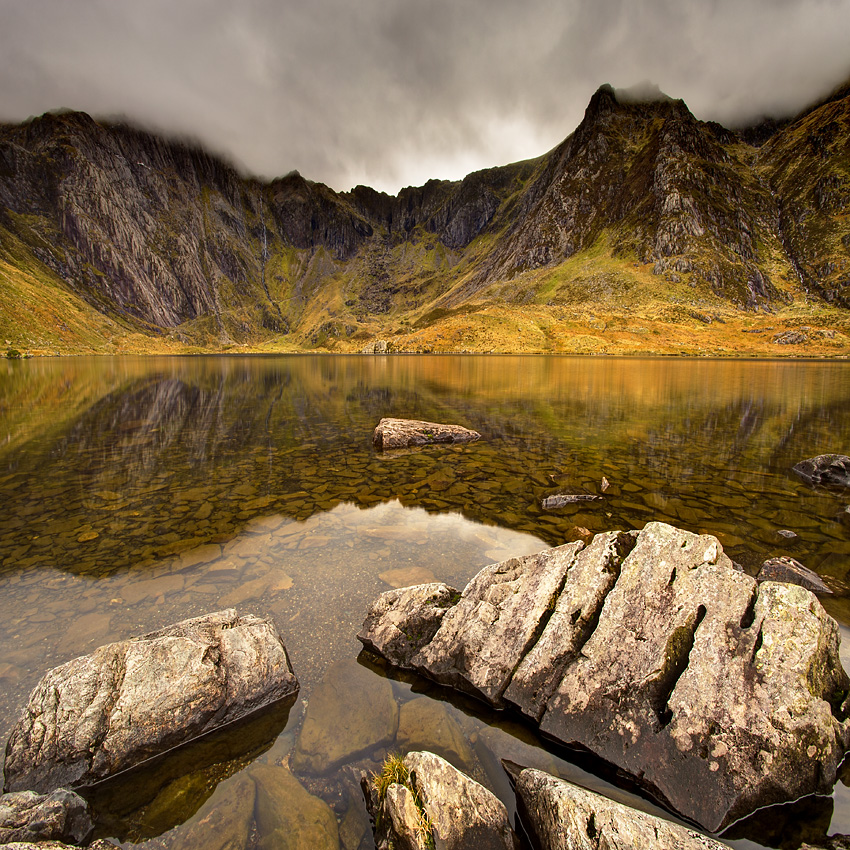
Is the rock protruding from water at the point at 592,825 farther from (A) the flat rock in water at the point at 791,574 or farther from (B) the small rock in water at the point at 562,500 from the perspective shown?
(B) the small rock in water at the point at 562,500

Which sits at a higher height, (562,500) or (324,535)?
(562,500)

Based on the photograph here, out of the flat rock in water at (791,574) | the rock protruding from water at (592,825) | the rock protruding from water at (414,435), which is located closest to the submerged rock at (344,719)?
the rock protruding from water at (592,825)

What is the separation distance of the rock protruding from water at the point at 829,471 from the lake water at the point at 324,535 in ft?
2.66

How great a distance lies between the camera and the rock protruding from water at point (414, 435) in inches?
951

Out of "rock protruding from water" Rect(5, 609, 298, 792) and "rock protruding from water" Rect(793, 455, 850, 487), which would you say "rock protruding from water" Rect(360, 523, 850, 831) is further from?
"rock protruding from water" Rect(793, 455, 850, 487)

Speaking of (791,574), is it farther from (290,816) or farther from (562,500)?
(290,816)

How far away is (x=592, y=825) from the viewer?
4.59 meters

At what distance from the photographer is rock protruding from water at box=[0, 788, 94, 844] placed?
14.6 feet

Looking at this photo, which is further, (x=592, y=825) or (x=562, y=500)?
(x=562, y=500)

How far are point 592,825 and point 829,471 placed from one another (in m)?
20.7

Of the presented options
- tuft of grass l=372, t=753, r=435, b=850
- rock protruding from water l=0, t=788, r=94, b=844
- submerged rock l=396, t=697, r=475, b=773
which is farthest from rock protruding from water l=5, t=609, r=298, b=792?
tuft of grass l=372, t=753, r=435, b=850

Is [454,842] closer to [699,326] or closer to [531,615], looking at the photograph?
[531,615]

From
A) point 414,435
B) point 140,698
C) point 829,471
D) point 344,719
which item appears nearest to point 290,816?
point 344,719

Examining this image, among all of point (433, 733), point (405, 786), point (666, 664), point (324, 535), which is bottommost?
point (433, 733)
